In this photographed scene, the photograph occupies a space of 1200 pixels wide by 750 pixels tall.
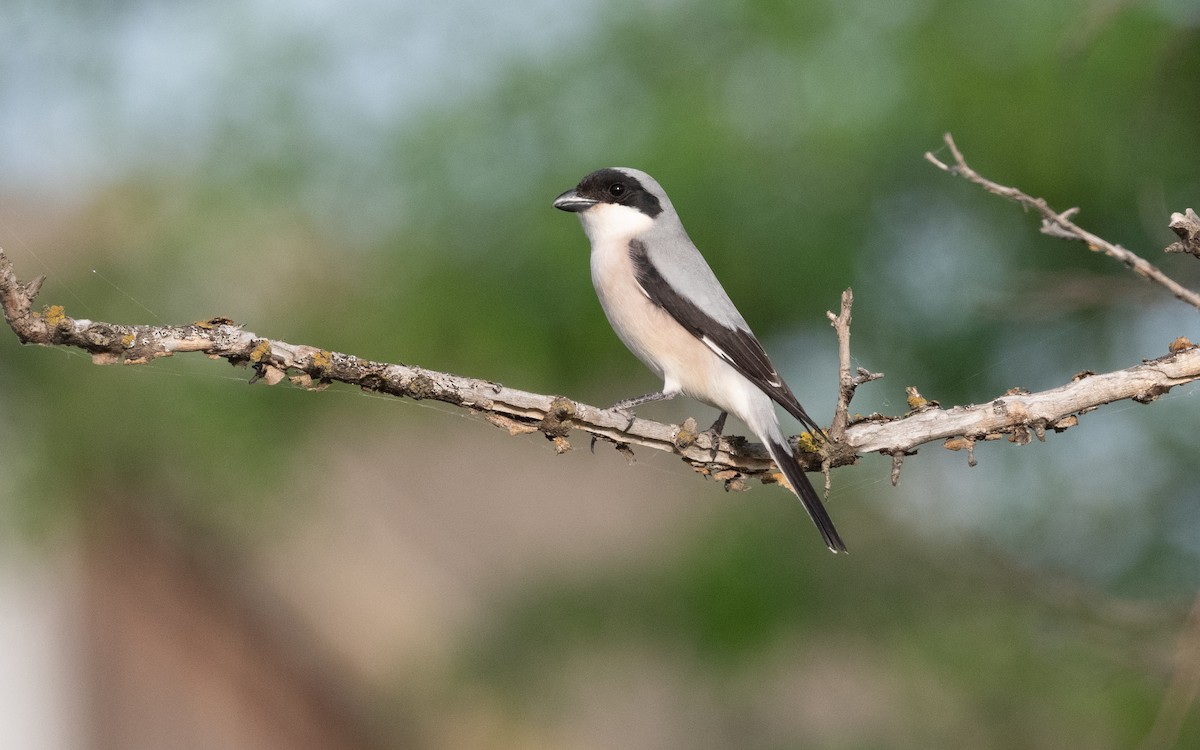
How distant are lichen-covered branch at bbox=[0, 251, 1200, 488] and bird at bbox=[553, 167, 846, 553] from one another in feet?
1.03

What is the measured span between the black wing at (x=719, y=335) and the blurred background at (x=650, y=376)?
1.19 meters

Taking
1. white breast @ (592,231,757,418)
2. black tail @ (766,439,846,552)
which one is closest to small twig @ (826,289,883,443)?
black tail @ (766,439,846,552)

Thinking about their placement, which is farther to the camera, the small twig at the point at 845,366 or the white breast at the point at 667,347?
the white breast at the point at 667,347

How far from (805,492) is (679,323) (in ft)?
1.89

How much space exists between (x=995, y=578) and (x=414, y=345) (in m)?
2.09

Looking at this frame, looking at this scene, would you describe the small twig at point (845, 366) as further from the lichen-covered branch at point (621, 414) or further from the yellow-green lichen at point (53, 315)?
the yellow-green lichen at point (53, 315)

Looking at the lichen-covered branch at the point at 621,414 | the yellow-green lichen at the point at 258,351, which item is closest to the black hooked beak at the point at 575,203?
the lichen-covered branch at the point at 621,414

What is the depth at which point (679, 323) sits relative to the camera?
2.12 m

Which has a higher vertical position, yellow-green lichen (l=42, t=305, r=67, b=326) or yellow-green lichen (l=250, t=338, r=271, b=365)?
yellow-green lichen (l=250, t=338, r=271, b=365)

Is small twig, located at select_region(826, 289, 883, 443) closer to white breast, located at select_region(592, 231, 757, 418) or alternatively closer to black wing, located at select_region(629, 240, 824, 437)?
black wing, located at select_region(629, 240, 824, 437)

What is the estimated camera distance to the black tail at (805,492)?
1626mm

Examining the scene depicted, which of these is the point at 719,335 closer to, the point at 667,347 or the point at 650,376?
the point at 667,347

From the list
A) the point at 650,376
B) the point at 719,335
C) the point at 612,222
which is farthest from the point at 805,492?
the point at 650,376

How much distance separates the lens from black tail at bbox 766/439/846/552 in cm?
163
